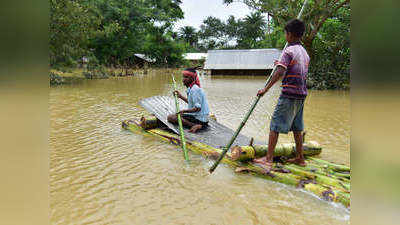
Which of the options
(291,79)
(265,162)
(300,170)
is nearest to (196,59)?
(265,162)

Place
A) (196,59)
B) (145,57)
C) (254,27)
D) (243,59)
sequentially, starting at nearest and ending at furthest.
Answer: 1. (243,59)
2. (145,57)
3. (196,59)
4. (254,27)

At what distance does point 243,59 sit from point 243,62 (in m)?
0.42

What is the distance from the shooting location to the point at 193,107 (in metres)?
4.93

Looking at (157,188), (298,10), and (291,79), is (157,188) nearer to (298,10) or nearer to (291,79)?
(291,79)

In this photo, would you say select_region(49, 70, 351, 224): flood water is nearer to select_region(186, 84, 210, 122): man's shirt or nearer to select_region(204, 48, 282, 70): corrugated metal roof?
select_region(186, 84, 210, 122): man's shirt

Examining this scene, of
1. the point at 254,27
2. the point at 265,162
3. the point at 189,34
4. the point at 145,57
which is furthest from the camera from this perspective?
the point at 189,34

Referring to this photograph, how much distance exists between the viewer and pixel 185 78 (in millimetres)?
4859

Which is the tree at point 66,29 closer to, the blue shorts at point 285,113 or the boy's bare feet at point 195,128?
the boy's bare feet at point 195,128

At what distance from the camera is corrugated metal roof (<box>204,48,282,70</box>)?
25.6 m
